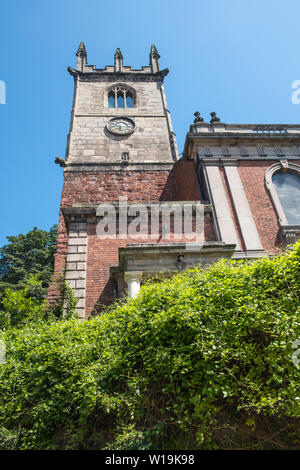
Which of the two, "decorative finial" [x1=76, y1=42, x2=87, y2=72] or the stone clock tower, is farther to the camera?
"decorative finial" [x1=76, y1=42, x2=87, y2=72]

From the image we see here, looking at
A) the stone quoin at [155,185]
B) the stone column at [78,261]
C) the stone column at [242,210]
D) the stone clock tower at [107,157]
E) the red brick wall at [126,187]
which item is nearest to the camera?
the stone column at [78,261]

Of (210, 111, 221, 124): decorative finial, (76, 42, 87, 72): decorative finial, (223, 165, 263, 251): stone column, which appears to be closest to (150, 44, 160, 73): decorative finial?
(76, 42, 87, 72): decorative finial

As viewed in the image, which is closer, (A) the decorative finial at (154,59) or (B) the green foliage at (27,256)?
(A) the decorative finial at (154,59)

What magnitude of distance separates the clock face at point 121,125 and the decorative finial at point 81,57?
7.65 meters

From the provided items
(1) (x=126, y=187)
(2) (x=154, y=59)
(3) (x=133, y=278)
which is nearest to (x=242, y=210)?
(3) (x=133, y=278)

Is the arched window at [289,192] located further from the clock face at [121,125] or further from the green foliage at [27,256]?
the green foliage at [27,256]

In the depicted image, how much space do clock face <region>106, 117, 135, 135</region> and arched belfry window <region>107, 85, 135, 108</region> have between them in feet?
7.76

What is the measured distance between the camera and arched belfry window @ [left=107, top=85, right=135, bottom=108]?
22780mm

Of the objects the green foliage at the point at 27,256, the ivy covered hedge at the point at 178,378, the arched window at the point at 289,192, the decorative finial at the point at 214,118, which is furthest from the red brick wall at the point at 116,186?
the green foliage at the point at 27,256

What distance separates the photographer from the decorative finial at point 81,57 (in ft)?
82.3

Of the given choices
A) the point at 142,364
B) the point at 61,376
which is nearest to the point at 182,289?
the point at 142,364

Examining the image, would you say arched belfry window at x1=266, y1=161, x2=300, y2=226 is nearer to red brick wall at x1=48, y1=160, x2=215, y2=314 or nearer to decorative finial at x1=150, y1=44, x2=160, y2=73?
red brick wall at x1=48, y1=160, x2=215, y2=314
